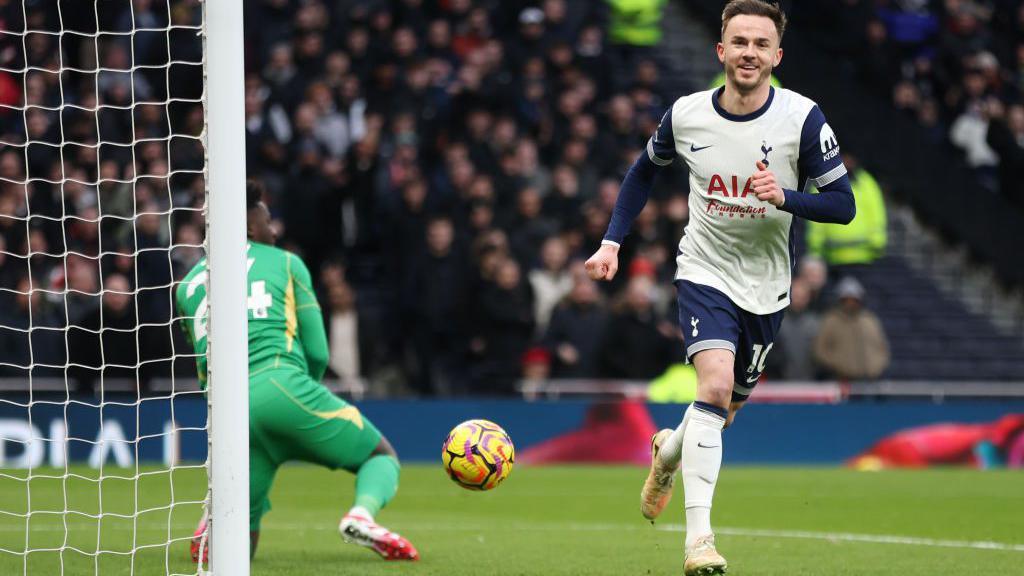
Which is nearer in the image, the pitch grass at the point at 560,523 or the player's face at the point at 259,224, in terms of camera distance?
the pitch grass at the point at 560,523

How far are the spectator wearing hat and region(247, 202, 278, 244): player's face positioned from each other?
9001 mm

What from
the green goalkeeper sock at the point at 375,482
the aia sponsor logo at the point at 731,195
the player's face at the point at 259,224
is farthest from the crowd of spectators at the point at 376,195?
the aia sponsor logo at the point at 731,195

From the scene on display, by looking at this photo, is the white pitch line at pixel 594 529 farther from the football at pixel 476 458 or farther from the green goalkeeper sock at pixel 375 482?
the football at pixel 476 458

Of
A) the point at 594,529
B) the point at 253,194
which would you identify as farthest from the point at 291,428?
the point at 594,529

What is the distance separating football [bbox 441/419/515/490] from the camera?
717 cm

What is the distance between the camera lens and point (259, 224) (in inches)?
301

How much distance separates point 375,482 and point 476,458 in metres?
0.66

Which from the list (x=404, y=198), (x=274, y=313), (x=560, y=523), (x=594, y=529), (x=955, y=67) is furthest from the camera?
(x=955, y=67)

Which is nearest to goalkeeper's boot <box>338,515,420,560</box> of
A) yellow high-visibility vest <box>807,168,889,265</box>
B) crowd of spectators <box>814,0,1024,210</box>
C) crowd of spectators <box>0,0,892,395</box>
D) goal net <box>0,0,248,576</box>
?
goal net <box>0,0,248,576</box>

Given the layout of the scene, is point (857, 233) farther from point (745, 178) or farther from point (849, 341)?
point (745, 178)

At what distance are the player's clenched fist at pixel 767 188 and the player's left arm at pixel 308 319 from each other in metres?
2.43

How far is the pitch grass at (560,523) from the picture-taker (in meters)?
7.47

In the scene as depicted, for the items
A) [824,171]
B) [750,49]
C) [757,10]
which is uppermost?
[757,10]

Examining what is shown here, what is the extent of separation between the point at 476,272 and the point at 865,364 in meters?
4.07
